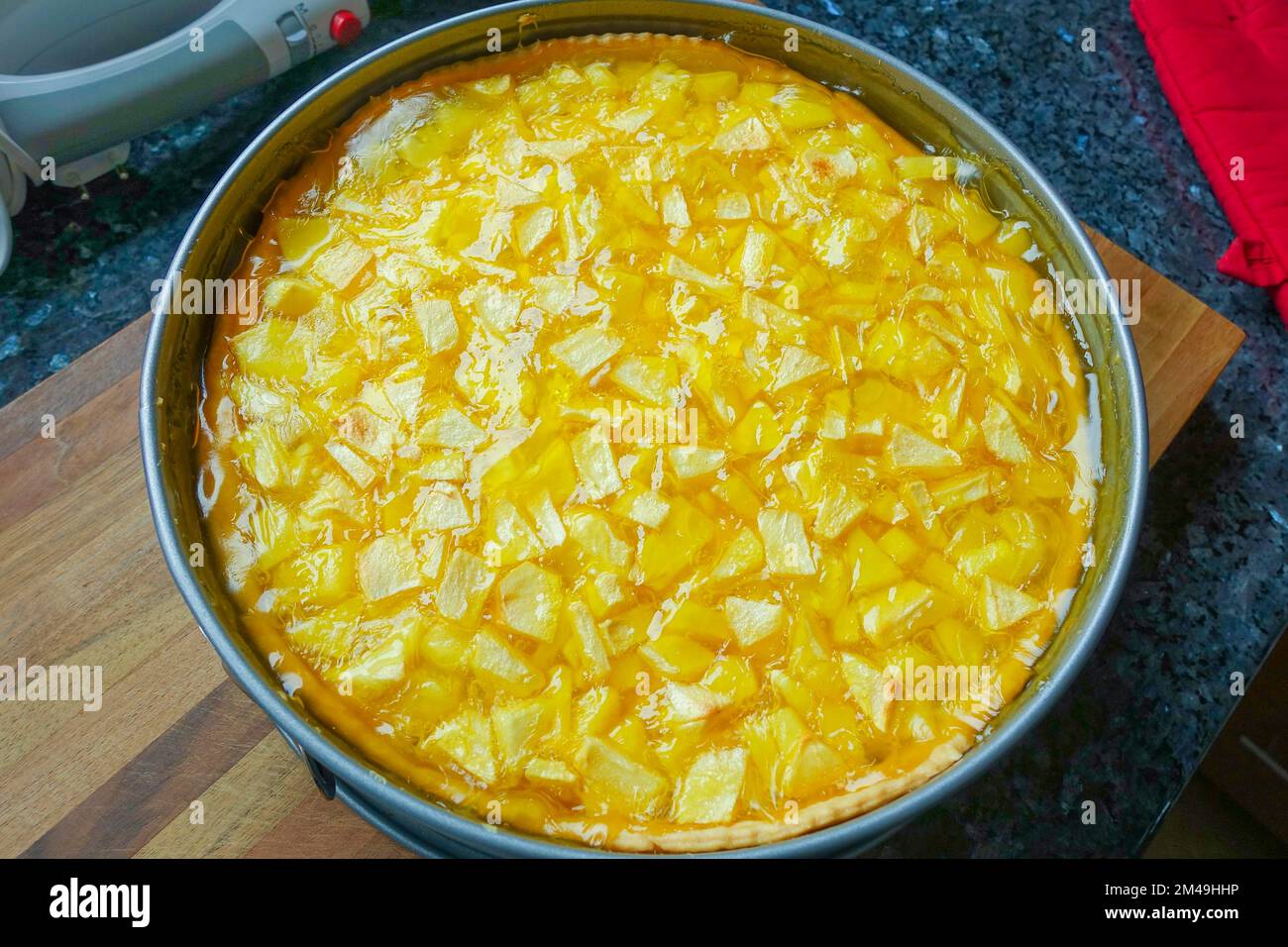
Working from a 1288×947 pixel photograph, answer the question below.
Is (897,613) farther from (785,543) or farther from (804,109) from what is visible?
(804,109)

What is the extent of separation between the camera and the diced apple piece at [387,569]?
1.11 m

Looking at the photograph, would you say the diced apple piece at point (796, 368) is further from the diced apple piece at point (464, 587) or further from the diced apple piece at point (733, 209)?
the diced apple piece at point (464, 587)

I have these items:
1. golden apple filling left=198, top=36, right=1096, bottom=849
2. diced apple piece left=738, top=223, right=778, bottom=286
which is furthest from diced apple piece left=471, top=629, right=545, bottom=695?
diced apple piece left=738, top=223, right=778, bottom=286

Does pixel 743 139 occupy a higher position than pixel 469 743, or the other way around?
pixel 743 139

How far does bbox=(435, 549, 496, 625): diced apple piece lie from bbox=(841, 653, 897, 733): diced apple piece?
0.40 m

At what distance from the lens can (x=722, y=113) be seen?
1.41 metres

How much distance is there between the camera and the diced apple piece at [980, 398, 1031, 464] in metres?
1.22

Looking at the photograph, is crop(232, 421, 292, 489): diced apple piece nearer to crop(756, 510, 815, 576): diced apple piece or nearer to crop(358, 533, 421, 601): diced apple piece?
crop(358, 533, 421, 601): diced apple piece

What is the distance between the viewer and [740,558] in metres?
1.13

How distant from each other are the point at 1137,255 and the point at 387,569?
4.34 feet

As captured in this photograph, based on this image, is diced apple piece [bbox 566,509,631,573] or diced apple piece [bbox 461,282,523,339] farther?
diced apple piece [bbox 461,282,523,339]

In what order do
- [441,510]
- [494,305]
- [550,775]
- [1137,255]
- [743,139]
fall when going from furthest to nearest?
1. [1137,255]
2. [743,139]
3. [494,305]
4. [441,510]
5. [550,775]

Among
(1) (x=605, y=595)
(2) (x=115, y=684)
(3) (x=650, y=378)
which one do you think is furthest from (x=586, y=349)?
(2) (x=115, y=684)
